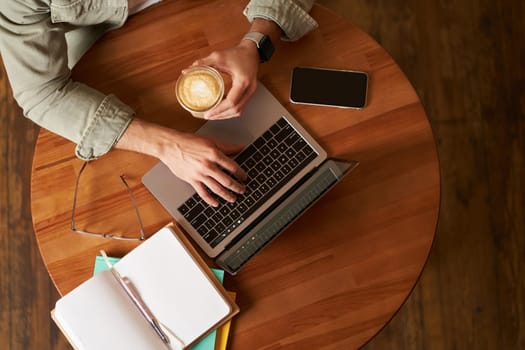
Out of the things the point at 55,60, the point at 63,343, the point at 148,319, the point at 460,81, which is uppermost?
the point at 55,60

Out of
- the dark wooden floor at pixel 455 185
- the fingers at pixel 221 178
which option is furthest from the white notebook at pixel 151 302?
the dark wooden floor at pixel 455 185

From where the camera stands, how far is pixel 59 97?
115cm

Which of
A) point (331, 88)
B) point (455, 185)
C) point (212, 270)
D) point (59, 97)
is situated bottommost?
point (455, 185)

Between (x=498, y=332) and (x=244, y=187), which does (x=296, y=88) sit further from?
(x=498, y=332)

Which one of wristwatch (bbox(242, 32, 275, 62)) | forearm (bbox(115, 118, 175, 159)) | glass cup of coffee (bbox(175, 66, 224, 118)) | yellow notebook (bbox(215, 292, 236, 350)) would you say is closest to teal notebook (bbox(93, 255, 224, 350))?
yellow notebook (bbox(215, 292, 236, 350))

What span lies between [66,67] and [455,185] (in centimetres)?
131

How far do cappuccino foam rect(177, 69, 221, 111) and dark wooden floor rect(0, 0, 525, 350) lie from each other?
0.99 m

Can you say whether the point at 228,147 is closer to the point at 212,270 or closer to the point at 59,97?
the point at 212,270

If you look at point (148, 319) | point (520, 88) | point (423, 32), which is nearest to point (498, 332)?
point (520, 88)

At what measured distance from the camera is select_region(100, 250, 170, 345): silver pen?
108cm

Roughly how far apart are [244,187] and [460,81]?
1106mm

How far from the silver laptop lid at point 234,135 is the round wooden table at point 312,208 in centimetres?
3

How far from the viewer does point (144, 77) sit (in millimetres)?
1228

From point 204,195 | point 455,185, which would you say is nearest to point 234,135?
point 204,195
